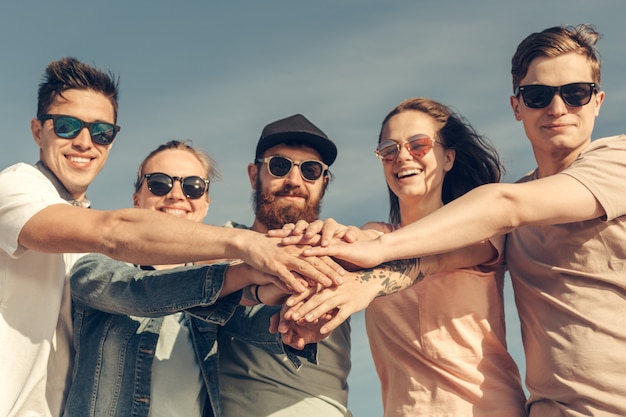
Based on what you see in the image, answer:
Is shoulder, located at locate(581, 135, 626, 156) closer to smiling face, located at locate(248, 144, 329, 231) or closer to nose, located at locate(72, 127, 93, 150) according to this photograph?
smiling face, located at locate(248, 144, 329, 231)

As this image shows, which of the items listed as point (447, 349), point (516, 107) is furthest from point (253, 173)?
point (447, 349)

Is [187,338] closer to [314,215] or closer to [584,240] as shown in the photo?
[314,215]

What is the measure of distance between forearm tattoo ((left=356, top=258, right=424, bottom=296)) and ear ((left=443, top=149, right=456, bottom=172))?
120 centimetres

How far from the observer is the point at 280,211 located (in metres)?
7.65

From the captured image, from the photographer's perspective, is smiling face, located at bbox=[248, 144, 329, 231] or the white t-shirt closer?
the white t-shirt

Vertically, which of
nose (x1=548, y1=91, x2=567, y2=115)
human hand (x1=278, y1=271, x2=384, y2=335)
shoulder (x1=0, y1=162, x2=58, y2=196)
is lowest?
human hand (x1=278, y1=271, x2=384, y2=335)

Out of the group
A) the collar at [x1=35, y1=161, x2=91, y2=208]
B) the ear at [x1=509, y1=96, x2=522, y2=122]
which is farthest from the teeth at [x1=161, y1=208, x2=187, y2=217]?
the ear at [x1=509, y1=96, x2=522, y2=122]

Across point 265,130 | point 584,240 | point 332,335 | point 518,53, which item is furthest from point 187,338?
point 518,53

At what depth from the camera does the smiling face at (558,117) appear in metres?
6.12

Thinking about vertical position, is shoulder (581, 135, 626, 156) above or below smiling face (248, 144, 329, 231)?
below

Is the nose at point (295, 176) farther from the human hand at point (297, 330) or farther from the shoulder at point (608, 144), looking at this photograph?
the shoulder at point (608, 144)

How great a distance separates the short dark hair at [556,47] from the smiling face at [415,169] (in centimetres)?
84

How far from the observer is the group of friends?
5535 mm

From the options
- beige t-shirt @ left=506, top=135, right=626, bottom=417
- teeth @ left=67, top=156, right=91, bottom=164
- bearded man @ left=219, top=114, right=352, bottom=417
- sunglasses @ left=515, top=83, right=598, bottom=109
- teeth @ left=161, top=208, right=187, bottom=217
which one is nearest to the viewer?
beige t-shirt @ left=506, top=135, right=626, bottom=417
